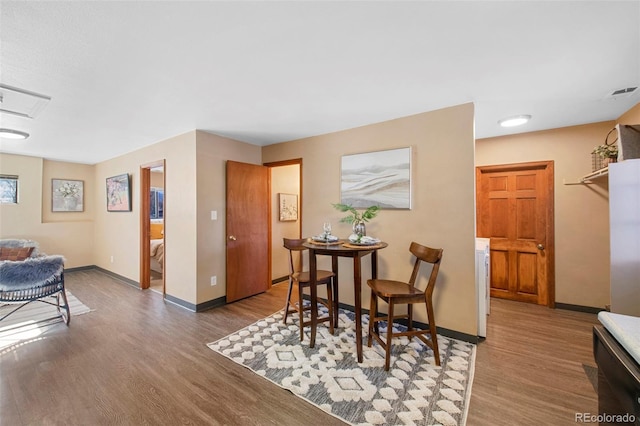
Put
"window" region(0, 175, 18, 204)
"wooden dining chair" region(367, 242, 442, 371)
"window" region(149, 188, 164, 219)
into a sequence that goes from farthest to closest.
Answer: "window" region(149, 188, 164, 219) < "window" region(0, 175, 18, 204) < "wooden dining chair" region(367, 242, 442, 371)

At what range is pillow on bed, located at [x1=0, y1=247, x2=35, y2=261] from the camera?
3.67 m

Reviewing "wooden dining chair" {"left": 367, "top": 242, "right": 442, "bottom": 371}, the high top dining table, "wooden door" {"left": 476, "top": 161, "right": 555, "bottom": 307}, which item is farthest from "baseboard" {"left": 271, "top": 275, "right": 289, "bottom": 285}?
"wooden door" {"left": 476, "top": 161, "right": 555, "bottom": 307}

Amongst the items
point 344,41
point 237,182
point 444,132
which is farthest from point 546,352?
point 237,182

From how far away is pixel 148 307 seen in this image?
3.39 m

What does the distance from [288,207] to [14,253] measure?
4.25 m

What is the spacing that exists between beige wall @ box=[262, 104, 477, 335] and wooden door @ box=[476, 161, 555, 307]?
1637mm

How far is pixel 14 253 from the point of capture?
12.4ft

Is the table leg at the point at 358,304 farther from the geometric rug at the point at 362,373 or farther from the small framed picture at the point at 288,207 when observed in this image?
the small framed picture at the point at 288,207

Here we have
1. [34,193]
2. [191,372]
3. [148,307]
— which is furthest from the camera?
[34,193]

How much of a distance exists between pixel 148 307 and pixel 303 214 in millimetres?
2486

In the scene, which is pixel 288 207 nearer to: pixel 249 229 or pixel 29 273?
pixel 249 229

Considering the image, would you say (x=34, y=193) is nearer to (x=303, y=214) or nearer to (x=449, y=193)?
(x=303, y=214)

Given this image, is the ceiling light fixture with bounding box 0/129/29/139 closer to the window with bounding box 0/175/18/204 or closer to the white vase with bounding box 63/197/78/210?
the window with bounding box 0/175/18/204

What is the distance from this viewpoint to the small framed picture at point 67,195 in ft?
16.5
